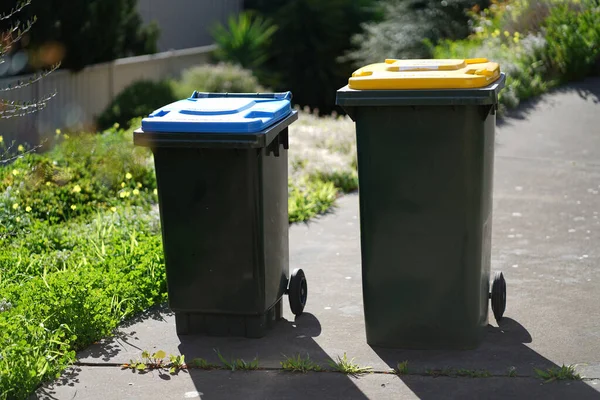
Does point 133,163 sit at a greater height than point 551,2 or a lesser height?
lesser

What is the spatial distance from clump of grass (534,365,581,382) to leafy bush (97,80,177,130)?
32.0ft

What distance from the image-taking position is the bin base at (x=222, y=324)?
16.7ft

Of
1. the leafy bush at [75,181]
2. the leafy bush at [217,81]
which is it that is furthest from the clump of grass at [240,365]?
the leafy bush at [217,81]

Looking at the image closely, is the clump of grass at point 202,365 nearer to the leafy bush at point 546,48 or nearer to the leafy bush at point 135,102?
the leafy bush at point 546,48

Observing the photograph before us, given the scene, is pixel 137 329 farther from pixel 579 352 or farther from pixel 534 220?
pixel 534 220

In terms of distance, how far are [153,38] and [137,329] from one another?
36.0ft

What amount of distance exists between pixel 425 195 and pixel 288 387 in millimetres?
1154

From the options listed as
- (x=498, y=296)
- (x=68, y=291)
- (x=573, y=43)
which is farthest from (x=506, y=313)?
(x=573, y=43)

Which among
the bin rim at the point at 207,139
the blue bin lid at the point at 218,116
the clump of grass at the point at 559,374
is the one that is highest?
the blue bin lid at the point at 218,116

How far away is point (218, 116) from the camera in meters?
4.84

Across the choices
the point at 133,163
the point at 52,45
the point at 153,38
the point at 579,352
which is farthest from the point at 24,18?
the point at 579,352

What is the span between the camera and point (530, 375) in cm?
449

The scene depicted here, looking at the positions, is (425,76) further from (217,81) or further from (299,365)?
(217,81)

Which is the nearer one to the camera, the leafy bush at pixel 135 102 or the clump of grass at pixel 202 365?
the clump of grass at pixel 202 365
